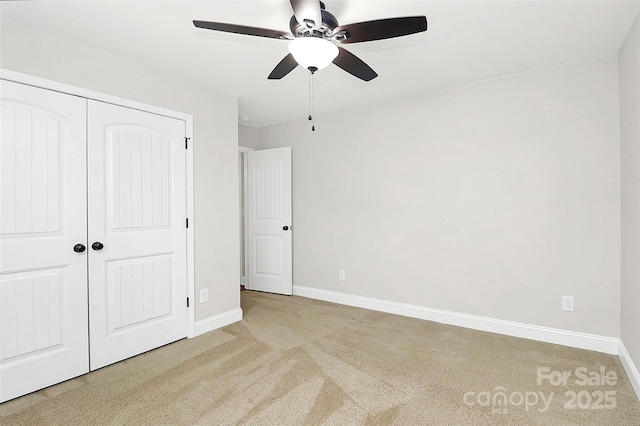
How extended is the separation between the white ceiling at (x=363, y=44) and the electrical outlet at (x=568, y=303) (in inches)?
78.6

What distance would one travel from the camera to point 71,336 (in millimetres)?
2369

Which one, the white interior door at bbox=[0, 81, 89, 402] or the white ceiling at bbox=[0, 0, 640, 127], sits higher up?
the white ceiling at bbox=[0, 0, 640, 127]

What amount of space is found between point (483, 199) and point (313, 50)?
2.30 m

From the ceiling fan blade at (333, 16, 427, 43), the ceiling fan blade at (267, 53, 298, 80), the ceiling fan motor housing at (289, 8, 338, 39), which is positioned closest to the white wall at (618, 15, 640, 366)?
the ceiling fan blade at (333, 16, 427, 43)

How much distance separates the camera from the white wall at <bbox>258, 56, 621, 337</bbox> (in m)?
2.71

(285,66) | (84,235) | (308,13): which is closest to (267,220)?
(84,235)

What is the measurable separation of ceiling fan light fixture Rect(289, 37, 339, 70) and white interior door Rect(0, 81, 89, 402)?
1.76m

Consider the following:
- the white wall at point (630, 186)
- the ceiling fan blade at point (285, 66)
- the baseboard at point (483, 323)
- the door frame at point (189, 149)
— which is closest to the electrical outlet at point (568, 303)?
the baseboard at point (483, 323)

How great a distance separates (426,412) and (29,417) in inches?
91.6

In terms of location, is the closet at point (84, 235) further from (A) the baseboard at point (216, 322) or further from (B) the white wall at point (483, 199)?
(B) the white wall at point (483, 199)

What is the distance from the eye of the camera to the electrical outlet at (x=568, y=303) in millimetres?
2809

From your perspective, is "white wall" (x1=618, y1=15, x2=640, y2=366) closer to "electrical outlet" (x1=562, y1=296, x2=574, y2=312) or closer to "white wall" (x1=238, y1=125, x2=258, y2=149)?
"electrical outlet" (x1=562, y1=296, x2=574, y2=312)

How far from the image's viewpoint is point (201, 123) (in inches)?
127

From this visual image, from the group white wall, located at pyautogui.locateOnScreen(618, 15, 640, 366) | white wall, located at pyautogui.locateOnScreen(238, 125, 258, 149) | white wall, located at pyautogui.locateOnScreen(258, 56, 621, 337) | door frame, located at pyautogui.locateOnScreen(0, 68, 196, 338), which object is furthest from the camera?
white wall, located at pyautogui.locateOnScreen(238, 125, 258, 149)
